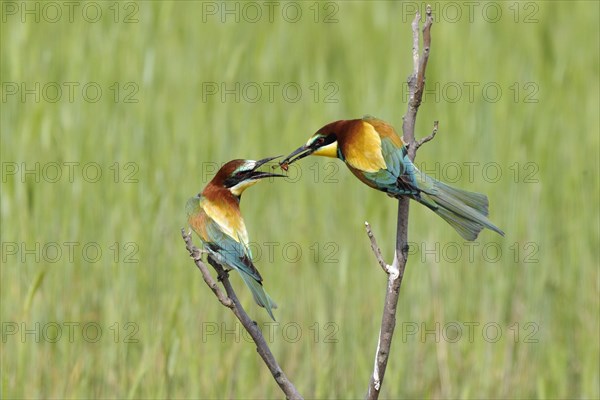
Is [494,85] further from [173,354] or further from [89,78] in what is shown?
[173,354]

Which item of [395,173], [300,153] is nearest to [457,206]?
[395,173]

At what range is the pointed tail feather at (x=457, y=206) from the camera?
74.6 inches

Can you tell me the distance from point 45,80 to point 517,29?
297 centimetres

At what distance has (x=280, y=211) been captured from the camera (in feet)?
15.1

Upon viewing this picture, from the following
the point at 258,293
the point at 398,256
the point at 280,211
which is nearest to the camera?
the point at 398,256

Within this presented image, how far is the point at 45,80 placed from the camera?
4.92 m

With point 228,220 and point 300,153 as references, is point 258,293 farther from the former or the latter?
point 300,153

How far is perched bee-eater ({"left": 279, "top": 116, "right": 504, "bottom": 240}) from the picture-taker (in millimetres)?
1852

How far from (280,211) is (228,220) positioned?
97.8 inches

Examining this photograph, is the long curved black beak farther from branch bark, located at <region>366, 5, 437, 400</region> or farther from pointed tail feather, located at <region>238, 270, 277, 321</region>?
pointed tail feather, located at <region>238, 270, 277, 321</region>

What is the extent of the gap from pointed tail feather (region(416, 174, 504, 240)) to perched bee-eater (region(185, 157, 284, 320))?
1.07 ft

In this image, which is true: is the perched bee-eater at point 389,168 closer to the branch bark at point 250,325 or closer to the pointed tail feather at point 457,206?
the pointed tail feather at point 457,206

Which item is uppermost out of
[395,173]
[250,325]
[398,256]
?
[395,173]

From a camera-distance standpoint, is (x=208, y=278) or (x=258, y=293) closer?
(x=208, y=278)
